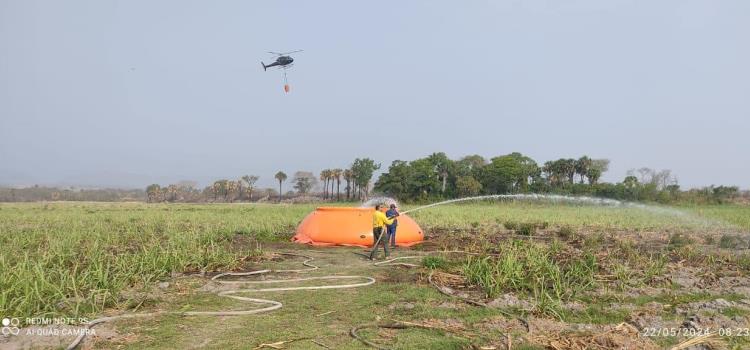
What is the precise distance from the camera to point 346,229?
1288 centimetres

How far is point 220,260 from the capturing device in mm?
8961

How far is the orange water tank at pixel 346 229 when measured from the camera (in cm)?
1282

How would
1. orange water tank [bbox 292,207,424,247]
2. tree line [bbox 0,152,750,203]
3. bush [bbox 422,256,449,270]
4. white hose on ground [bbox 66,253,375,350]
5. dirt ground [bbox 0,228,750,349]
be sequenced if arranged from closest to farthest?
dirt ground [bbox 0,228,750,349]
white hose on ground [bbox 66,253,375,350]
bush [bbox 422,256,449,270]
orange water tank [bbox 292,207,424,247]
tree line [bbox 0,152,750,203]

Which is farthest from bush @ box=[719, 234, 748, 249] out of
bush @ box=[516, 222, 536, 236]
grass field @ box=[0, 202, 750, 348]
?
bush @ box=[516, 222, 536, 236]

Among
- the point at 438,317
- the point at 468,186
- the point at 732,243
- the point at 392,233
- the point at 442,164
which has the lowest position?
the point at 438,317

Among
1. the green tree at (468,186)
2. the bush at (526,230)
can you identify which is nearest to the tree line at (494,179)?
the green tree at (468,186)

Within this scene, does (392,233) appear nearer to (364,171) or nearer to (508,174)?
(508,174)

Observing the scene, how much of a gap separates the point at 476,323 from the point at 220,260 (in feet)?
16.8

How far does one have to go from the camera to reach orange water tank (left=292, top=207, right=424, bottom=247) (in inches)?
505

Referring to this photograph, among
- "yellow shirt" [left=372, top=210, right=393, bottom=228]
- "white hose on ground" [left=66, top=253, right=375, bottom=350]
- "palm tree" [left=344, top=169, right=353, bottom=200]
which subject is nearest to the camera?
"white hose on ground" [left=66, top=253, right=375, bottom=350]

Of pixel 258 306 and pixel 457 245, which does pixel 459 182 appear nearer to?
pixel 457 245

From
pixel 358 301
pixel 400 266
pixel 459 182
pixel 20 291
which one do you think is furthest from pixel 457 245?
pixel 459 182

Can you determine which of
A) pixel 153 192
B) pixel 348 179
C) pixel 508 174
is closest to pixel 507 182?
pixel 508 174

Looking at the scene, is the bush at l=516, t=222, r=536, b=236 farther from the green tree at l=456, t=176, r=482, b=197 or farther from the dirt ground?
the green tree at l=456, t=176, r=482, b=197
